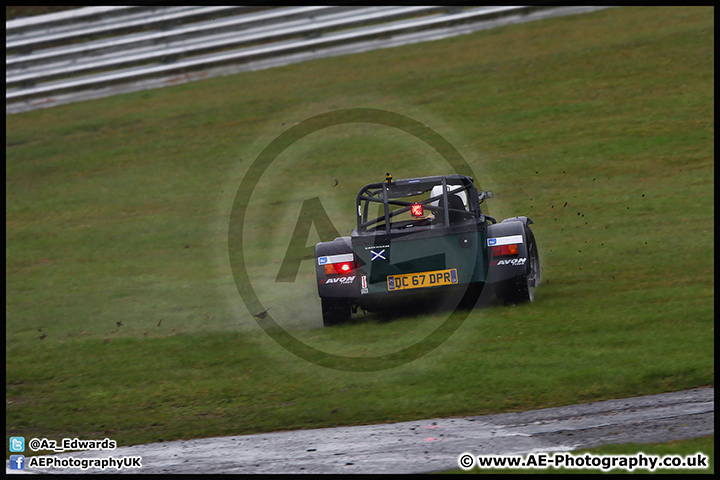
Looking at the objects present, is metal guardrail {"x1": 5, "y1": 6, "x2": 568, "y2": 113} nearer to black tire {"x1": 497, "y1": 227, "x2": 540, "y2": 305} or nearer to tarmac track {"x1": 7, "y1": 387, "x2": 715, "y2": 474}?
black tire {"x1": 497, "y1": 227, "x2": 540, "y2": 305}

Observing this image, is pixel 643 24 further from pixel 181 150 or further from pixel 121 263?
pixel 121 263

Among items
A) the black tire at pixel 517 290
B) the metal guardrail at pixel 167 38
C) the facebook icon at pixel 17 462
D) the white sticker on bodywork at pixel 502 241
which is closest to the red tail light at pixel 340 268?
the white sticker on bodywork at pixel 502 241

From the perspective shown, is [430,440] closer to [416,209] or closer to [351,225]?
[416,209]

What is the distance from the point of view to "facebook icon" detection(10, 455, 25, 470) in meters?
5.80

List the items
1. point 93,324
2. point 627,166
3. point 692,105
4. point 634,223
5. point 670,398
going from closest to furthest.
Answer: point 670,398, point 93,324, point 634,223, point 627,166, point 692,105

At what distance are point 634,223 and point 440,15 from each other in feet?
30.4

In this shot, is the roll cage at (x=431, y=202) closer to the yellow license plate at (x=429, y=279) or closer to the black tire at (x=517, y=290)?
the yellow license plate at (x=429, y=279)

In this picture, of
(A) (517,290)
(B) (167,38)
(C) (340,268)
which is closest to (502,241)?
(A) (517,290)

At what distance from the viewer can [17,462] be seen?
5879 mm

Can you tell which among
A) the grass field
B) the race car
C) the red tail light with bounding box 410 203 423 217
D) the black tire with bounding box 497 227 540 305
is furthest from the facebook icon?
the black tire with bounding box 497 227 540 305

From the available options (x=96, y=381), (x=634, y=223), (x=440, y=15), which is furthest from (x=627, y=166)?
(x=96, y=381)

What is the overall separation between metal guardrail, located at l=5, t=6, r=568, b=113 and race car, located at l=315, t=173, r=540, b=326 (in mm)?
10885

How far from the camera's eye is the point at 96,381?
7590 mm
